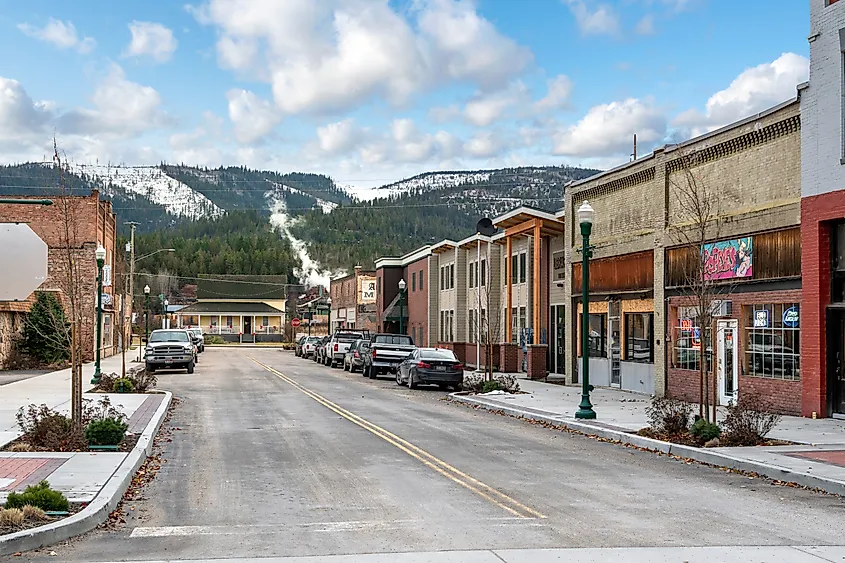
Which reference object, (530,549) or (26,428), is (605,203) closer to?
(26,428)

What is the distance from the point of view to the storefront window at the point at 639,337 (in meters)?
29.8

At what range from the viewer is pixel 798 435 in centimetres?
1819

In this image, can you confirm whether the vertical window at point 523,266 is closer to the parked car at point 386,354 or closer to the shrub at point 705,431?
the parked car at point 386,354

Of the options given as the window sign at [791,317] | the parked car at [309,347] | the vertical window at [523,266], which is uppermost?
the vertical window at [523,266]

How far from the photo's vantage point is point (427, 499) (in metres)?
11.8

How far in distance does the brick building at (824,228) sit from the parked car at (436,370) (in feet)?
50.1

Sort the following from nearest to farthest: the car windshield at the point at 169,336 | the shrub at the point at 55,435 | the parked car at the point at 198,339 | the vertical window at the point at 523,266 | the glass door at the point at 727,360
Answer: the shrub at the point at 55,435
the glass door at the point at 727,360
the vertical window at the point at 523,266
the car windshield at the point at 169,336
the parked car at the point at 198,339

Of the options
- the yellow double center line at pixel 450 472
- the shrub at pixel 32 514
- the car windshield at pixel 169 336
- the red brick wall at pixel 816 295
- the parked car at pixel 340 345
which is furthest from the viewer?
the parked car at pixel 340 345

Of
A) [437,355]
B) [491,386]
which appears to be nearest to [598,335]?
[491,386]

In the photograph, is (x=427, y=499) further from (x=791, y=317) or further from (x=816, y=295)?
(x=791, y=317)

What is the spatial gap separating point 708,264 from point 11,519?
20293 millimetres

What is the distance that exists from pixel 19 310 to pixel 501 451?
33813 mm

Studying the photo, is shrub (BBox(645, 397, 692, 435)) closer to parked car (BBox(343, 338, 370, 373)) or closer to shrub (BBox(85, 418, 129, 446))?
shrub (BBox(85, 418, 129, 446))

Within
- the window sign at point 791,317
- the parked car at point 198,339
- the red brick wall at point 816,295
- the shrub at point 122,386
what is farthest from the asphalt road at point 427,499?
the parked car at point 198,339
